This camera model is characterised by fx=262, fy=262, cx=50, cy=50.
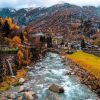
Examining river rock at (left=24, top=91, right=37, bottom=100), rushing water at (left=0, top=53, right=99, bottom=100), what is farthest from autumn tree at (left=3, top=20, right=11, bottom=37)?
river rock at (left=24, top=91, right=37, bottom=100)

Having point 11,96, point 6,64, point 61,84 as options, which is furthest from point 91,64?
point 11,96

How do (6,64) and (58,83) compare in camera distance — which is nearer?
(58,83)

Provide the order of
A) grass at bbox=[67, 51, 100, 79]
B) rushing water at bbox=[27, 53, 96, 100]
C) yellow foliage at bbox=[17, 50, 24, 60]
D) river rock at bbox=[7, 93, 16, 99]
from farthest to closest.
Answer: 1. yellow foliage at bbox=[17, 50, 24, 60]
2. grass at bbox=[67, 51, 100, 79]
3. rushing water at bbox=[27, 53, 96, 100]
4. river rock at bbox=[7, 93, 16, 99]

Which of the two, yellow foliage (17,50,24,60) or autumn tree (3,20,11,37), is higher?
autumn tree (3,20,11,37)

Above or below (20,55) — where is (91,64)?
below

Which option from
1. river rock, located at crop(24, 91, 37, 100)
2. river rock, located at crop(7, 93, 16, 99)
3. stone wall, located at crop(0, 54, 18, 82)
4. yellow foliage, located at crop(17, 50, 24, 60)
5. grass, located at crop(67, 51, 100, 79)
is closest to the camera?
river rock, located at crop(24, 91, 37, 100)

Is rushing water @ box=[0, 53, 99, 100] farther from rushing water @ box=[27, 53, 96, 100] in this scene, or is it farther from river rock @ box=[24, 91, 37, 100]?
river rock @ box=[24, 91, 37, 100]

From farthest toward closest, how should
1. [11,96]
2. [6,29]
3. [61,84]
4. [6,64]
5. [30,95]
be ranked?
1. [6,29]
2. [6,64]
3. [61,84]
4. [30,95]
5. [11,96]

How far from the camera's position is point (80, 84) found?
191 ft

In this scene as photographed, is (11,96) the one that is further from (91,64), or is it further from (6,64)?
(91,64)

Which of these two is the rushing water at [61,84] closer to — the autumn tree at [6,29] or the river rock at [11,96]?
the river rock at [11,96]

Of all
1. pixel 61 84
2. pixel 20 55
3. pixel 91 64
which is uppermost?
pixel 20 55

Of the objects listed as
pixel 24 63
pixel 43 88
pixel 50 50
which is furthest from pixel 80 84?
pixel 50 50

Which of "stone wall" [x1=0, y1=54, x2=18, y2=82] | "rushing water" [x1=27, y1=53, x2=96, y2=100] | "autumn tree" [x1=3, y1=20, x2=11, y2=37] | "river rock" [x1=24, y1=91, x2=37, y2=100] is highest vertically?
"autumn tree" [x1=3, y1=20, x2=11, y2=37]
